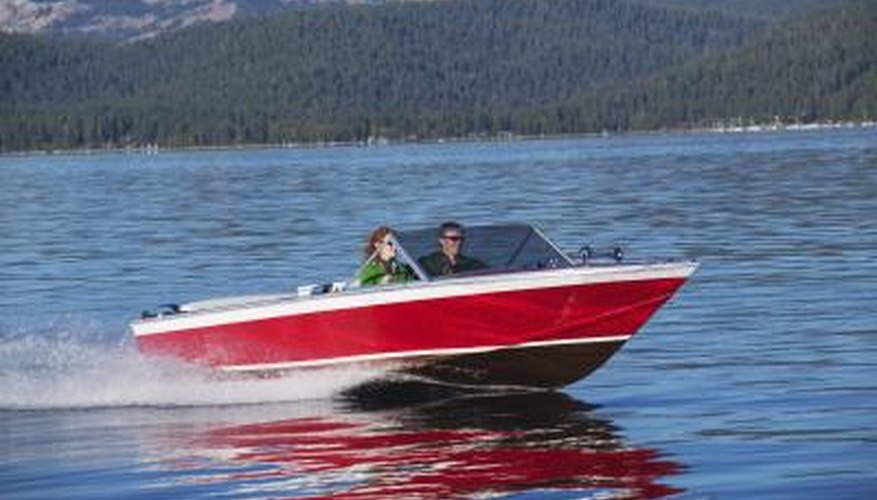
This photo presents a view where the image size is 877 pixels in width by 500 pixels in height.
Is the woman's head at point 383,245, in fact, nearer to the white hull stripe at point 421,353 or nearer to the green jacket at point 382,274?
the green jacket at point 382,274

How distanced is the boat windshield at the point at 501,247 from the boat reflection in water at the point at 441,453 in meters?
1.28

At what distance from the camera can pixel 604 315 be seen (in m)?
19.2

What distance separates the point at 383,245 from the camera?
1962cm

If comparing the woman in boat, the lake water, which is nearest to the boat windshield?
the woman in boat

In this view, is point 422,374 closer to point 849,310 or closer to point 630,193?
point 849,310

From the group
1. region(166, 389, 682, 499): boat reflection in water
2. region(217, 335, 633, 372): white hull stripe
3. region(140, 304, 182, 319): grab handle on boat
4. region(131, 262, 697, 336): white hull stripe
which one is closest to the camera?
region(166, 389, 682, 499): boat reflection in water

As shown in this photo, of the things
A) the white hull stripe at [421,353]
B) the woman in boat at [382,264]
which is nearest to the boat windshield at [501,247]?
the woman in boat at [382,264]

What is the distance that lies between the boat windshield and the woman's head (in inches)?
3.8

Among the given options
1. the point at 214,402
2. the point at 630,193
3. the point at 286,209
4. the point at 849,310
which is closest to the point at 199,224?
the point at 286,209

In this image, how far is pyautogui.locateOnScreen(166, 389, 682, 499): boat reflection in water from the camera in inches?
610

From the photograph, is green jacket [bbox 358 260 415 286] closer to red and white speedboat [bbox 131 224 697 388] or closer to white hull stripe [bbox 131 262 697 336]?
red and white speedboat [bbox 131 224 697 388]

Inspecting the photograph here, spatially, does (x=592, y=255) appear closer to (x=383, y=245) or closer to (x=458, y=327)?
(x=458, y=327)

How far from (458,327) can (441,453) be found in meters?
2.41

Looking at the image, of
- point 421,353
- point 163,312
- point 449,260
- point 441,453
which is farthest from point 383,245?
point 441,453
